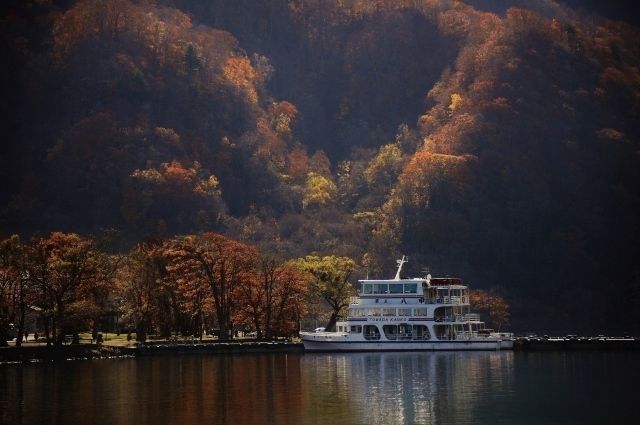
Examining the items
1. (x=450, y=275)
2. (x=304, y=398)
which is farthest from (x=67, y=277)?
(x=450, y=275)

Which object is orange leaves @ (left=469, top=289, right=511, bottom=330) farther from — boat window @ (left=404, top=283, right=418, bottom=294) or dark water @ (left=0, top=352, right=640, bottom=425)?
dark water @ (left=0, top=352, right=640, bottom=425)

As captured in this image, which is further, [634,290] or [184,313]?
[634,290]

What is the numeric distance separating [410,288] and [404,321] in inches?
139

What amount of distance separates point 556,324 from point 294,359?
66.8 meters

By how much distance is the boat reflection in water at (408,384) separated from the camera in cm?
7106

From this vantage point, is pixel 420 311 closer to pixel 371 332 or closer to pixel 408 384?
pixel 371 332

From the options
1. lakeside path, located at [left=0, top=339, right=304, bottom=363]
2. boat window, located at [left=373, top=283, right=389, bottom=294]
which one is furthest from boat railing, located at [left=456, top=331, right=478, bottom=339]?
lakeside path, located at [left=0, top=339, right=304, bottom=363]

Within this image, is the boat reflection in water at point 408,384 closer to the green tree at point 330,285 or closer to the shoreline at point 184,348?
the shoreline at point 184,348

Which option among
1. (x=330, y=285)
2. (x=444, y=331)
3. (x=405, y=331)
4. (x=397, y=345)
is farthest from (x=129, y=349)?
(x=444, y=331)

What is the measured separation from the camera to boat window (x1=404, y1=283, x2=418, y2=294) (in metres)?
124

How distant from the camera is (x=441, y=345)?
122750 mm

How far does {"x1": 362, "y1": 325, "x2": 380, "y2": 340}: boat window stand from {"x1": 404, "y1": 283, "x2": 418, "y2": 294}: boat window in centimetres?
515

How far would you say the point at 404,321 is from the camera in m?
124

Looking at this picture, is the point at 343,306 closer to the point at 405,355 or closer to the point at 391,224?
the point at 405,355
